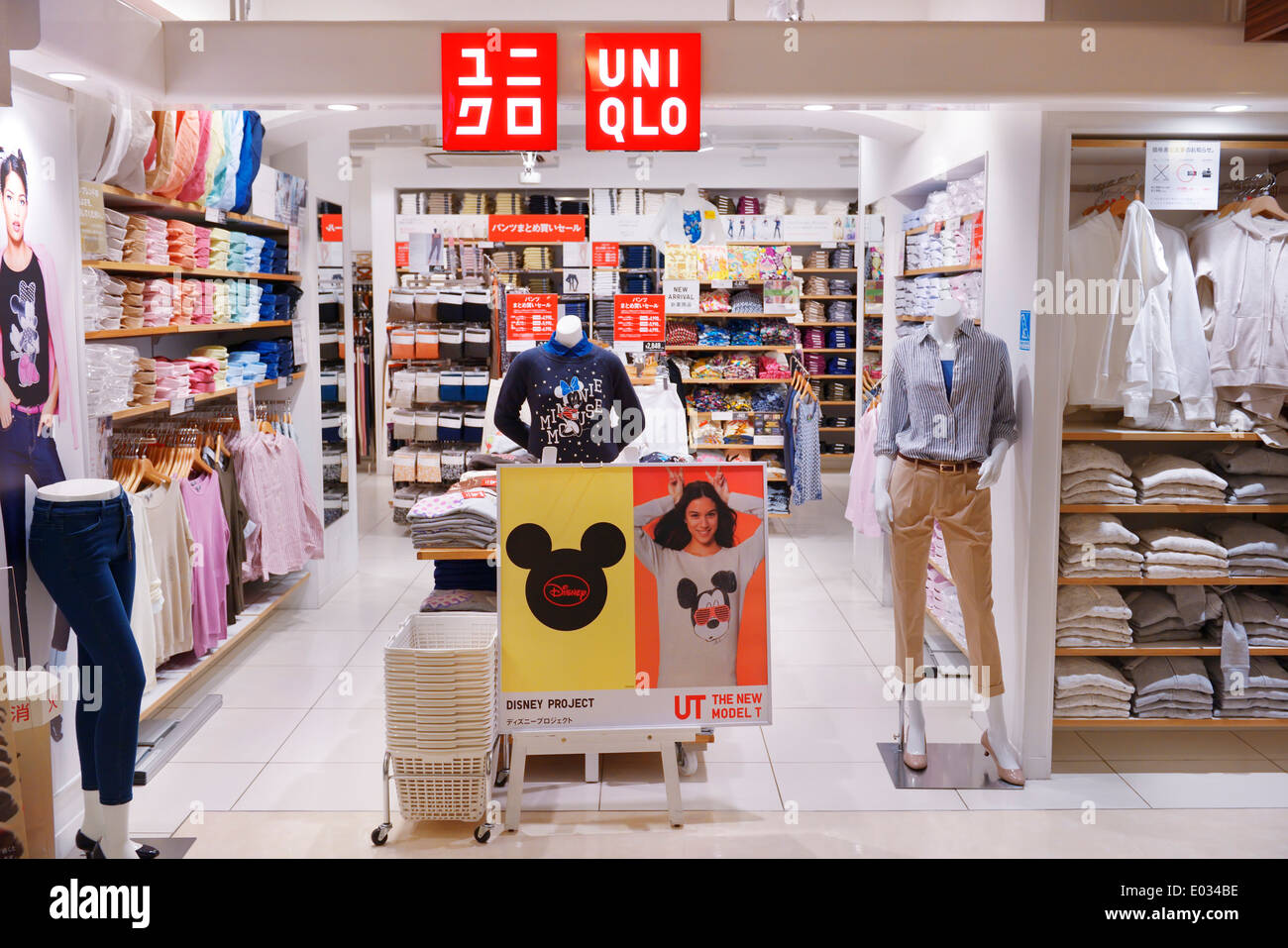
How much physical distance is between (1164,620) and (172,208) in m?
5.04

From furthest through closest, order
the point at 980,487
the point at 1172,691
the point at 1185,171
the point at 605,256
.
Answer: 1. the point at 605,256
2. the point at 1172,691
3. the point at 1185,171
4. the point at 980,487

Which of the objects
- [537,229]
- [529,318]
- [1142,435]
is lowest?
[1142,435]

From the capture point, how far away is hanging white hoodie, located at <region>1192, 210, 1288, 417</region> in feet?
14.0

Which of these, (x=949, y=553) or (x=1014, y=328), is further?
(x=1014, y=328)

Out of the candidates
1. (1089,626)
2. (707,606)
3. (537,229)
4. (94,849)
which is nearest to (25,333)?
(94,849)

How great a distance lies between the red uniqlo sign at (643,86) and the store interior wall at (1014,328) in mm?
1369

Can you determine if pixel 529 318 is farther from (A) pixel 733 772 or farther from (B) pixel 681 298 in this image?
(A) pixel 733 772

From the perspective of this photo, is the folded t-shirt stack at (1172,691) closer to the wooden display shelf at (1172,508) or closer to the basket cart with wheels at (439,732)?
the wooden display shelf at (1172,508)

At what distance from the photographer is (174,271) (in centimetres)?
521

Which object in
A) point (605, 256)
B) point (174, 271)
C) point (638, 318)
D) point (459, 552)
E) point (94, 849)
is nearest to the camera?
point (94, 849)

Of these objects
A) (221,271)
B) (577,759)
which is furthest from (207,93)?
(577,759)

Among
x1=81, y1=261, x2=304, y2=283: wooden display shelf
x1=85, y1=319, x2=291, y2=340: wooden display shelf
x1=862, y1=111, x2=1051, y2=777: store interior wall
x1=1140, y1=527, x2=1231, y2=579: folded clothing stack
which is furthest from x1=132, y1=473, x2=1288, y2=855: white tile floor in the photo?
x1=81, y1=261, x2=304, y2=283: wooden display shelf

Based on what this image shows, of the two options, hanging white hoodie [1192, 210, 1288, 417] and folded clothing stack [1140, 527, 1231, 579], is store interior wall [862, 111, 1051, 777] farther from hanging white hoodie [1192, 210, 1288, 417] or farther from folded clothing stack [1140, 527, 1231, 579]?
hanging white hoodie [1192, 210, 1288, 417]

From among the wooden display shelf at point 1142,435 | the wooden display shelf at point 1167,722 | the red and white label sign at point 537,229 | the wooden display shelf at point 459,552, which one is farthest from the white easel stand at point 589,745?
the red and white label sign at point 537,229
